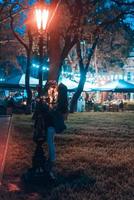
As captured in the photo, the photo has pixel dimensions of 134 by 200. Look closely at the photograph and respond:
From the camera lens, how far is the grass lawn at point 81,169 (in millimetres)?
7321

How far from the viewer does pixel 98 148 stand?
12375mm

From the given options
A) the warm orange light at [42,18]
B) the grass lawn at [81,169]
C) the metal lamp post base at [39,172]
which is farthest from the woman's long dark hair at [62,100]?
Answer: the warm orange light at [42,18]

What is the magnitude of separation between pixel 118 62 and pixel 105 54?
8.25 meters

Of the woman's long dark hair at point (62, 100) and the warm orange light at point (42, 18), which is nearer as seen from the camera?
the woman's long dark hair at point (62, 100)

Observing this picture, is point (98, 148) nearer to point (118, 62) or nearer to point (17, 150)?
point (17, 150)

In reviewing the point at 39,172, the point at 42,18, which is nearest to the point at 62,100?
the point at 39,172

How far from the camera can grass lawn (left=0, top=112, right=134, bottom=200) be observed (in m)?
7.32

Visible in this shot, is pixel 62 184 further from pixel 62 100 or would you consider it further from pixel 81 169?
pixel 62 100

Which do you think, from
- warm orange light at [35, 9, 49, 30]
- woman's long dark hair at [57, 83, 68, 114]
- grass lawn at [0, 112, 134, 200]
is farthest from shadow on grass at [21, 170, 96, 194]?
warm orange light at [35, 9, 49, 30]

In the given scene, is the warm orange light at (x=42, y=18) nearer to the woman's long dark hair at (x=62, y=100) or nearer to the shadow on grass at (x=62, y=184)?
the woman's long dark hair at (x=62, y=100)

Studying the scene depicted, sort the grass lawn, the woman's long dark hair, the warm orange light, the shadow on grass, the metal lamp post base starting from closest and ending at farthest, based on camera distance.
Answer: the grass lawn, the shadow on grass, the metal lamp post base, the woman's long dark hair, the warm orange light

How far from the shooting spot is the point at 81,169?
9.26 meters

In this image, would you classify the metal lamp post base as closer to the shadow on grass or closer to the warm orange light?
the shadow on grass

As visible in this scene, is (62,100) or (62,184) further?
(62,100)
